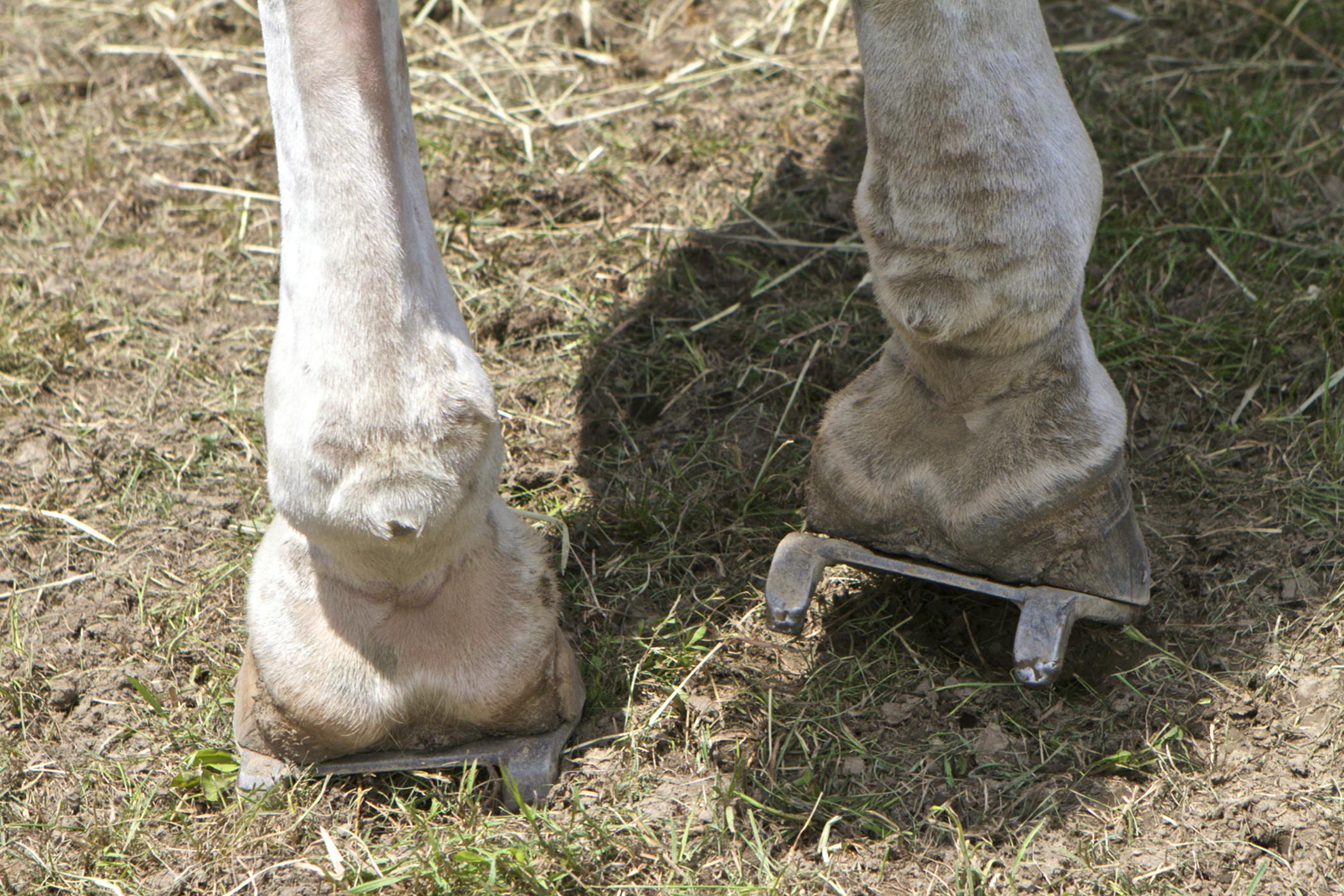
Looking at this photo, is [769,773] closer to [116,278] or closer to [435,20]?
[116,278]

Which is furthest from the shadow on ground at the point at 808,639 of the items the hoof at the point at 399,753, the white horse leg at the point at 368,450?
the white horse leg at the point at 368,450

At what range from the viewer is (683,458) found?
7.96ft

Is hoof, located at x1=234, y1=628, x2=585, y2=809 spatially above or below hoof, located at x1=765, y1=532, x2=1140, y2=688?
below

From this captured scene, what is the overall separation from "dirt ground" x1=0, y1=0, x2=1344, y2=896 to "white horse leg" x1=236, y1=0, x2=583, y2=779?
19cm

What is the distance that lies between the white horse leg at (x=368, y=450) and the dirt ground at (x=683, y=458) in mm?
188

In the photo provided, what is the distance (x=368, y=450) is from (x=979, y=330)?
2.56ft

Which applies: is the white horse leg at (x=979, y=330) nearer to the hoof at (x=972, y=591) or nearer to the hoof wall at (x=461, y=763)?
the hoof at (x=972, y=591)

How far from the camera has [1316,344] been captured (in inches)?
98.0

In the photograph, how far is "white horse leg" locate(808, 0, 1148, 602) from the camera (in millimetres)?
1617

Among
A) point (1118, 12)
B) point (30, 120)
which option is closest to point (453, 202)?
point (30, 120)

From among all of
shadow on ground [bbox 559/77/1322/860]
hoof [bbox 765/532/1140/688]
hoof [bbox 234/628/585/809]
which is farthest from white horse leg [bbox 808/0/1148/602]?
hoof [bbox 234/628/585/809]

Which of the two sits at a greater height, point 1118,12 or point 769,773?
point 1118,12

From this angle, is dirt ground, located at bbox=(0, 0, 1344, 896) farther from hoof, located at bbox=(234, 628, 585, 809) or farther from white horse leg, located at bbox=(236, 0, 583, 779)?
white horse leg, located at bbox=(236, 0, 583, 779)

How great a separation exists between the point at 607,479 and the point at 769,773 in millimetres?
730
